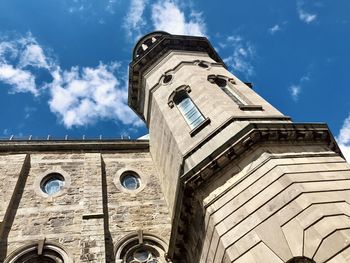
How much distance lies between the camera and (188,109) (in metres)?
13.1

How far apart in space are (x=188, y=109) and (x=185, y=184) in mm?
4145

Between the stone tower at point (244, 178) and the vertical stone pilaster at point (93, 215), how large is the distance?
2.31 metres

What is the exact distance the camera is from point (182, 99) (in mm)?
13938

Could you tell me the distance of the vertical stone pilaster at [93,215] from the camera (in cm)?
1098

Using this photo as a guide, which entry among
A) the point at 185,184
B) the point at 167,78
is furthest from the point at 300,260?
the point at 167,78

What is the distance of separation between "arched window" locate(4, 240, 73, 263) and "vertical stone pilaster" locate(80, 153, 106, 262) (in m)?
0.71

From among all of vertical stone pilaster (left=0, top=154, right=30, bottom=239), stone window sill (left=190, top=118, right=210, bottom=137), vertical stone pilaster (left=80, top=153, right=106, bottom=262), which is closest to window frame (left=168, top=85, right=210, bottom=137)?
stone window sill (left=190, top=118, right=210, bottom=137)

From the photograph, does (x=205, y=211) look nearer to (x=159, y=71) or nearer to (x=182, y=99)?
(x=182, y=99)

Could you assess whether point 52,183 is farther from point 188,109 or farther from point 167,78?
point 167,78

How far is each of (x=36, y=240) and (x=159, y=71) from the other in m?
8.50

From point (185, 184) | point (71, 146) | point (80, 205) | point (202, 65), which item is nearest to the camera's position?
point (185, 184)

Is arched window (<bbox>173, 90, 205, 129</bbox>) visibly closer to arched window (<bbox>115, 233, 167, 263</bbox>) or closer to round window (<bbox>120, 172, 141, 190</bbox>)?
round window (<bbox>120, 172, 141, 190</bbox>)

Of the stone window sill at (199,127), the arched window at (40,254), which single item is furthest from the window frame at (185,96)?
the arched window at (40,254)

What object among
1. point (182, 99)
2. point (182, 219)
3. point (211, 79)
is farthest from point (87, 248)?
point (211, 79)
